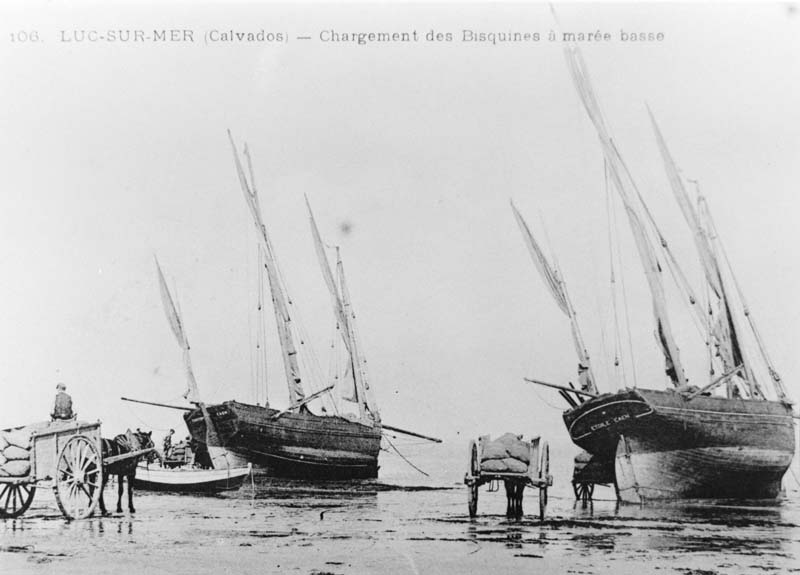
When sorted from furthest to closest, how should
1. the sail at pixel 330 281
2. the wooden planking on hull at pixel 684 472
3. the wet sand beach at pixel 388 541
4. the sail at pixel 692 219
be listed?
1. the sail at pixel 330 281
2. the wooden planking on hull at pixel 684 472
3. the sail at pixel 692 219
4. the wet sand beach at pixel 388 541

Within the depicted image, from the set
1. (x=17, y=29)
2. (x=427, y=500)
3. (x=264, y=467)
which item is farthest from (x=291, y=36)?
(x=264, y=467)

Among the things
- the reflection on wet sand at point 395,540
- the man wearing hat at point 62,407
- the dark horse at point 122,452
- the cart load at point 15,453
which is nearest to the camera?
the reflection on wet sand at point 395,540

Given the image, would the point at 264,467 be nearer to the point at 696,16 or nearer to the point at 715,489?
the point at 715,489

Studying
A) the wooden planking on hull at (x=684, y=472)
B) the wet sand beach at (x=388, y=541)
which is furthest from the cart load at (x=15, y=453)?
the wooden planking on hull at (x=684, y=472)

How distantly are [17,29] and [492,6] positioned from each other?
9665 millimetres

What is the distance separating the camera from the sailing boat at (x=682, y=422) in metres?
28.5

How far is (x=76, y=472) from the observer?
17.2m

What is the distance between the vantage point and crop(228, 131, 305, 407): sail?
117ft

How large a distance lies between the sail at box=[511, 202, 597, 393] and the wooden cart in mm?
11010

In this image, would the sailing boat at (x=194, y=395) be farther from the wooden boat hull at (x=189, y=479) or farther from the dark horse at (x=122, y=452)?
the dark horse at (x=122, y=452)

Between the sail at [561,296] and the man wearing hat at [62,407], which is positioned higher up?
the sail at [561,296]

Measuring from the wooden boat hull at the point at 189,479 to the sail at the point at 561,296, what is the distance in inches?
492

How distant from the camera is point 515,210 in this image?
27.8 m

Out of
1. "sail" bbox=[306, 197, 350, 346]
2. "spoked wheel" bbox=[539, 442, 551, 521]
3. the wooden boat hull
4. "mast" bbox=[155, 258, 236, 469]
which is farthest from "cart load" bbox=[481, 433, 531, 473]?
"sail" bbox=[306, 197, 350, 346]
